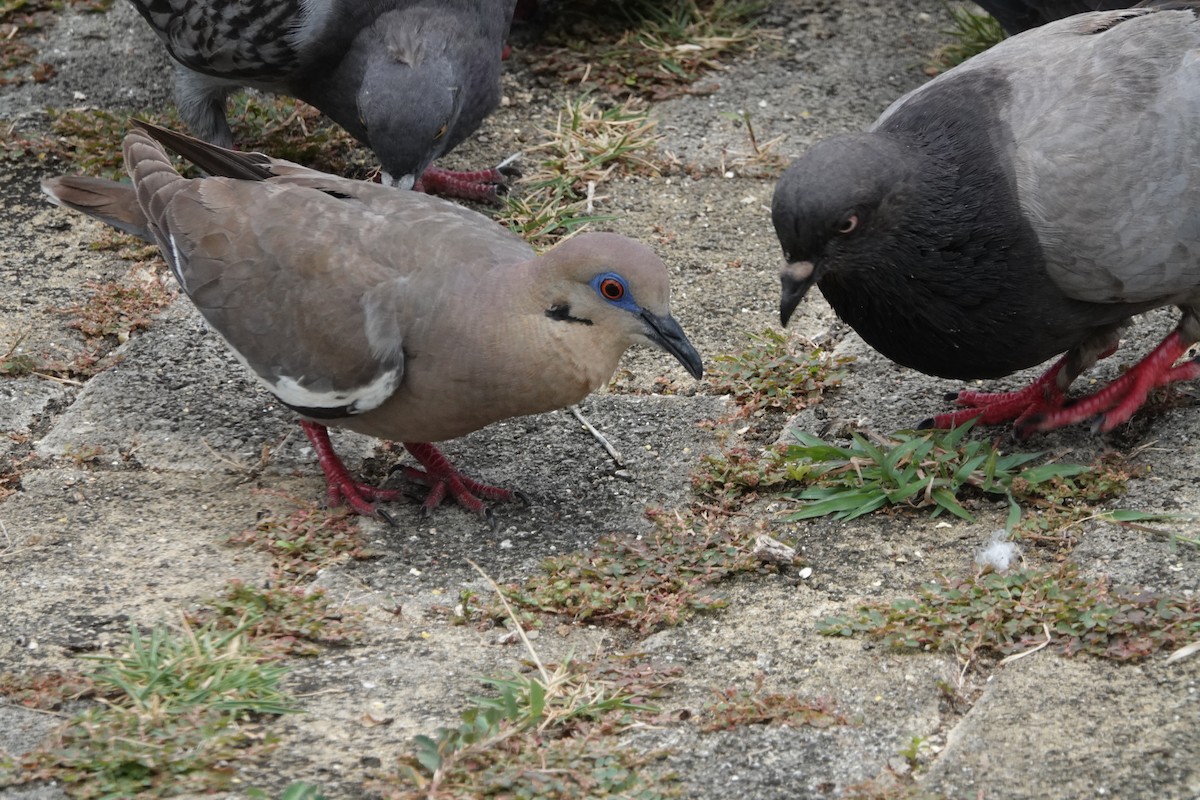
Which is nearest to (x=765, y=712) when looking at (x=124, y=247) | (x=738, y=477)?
(x=738, y=477)

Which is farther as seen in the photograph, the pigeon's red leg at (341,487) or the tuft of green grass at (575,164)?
the tuft of green grass at (575,164)

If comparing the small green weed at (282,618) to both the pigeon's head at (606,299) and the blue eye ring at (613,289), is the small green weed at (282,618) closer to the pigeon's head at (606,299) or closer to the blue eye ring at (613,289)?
the pigeon's head at (606,299)

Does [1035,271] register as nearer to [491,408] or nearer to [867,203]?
[867,203]

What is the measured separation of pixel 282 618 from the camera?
3.46 meters

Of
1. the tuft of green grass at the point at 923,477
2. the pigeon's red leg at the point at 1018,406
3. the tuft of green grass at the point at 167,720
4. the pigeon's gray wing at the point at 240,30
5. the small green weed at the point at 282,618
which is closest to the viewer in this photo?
the tuft of green grass at the point at 167,720

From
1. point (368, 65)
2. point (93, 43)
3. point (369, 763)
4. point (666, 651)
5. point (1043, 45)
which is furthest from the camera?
point (93, 43)

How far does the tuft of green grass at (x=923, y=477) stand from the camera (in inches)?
156

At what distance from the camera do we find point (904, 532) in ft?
12.9

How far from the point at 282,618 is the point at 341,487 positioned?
77 centimetres

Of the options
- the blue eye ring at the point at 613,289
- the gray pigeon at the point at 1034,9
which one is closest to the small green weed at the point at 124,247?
the blue eye ring at the point at 613,289

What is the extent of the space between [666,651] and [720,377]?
1.57 meters

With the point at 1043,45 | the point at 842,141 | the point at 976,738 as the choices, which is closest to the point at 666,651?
the point at 976,738

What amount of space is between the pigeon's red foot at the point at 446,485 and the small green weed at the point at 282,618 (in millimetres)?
691

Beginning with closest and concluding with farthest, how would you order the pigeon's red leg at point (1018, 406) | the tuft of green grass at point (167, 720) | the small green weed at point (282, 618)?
the tuft of green grass at point (167, 720) → the small green weed at point (282, 618) → the pigeon's red leg at point (1018, 406)
